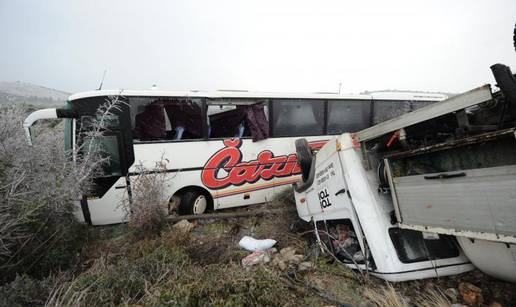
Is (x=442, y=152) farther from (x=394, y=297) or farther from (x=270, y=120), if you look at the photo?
(x=270, y=120)

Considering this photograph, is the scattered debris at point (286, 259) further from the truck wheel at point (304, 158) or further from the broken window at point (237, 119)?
the broken window at point (237, 119)

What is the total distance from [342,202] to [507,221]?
1302 mm

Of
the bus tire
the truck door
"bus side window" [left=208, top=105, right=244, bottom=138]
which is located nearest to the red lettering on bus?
the bus tire

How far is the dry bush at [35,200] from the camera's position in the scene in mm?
2490

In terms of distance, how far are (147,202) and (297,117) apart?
3.55m

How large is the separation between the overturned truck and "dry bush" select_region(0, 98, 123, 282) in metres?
3.17

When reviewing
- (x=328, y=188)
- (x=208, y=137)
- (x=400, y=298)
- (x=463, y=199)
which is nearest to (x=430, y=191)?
(x=463, y=199)

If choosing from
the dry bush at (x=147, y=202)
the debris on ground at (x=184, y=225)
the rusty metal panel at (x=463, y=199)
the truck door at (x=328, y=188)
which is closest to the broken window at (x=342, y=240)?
the truck door at (x=328, y=188)

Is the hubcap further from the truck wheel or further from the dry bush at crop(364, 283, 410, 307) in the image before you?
the dry bush at crop(364, 283, 410, 307)

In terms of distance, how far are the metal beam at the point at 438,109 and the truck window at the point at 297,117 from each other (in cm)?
308

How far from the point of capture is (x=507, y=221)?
1.55 m

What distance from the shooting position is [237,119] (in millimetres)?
5496

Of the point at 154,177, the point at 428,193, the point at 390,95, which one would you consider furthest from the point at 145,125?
the point at 390,95

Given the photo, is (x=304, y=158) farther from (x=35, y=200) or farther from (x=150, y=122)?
(x=35, y=200)
